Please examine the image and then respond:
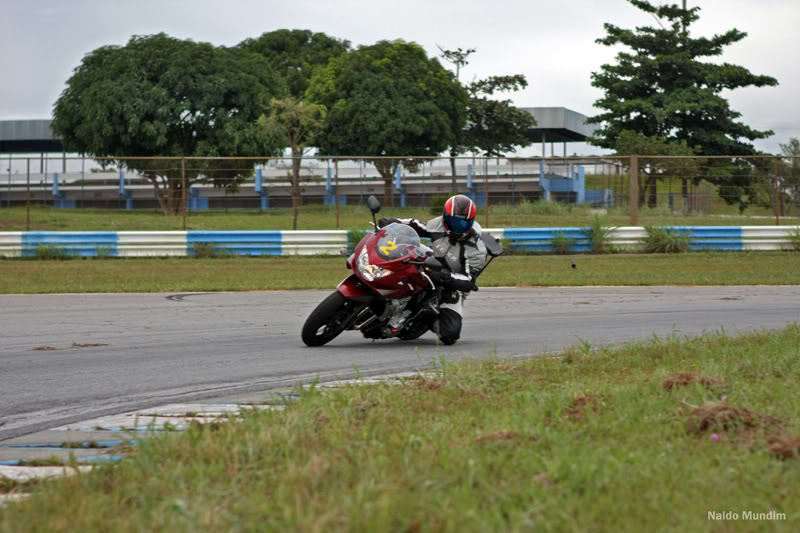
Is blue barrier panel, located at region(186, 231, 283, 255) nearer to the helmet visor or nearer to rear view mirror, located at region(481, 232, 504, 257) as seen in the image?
rear view mirror, located at region(481, 232, 504, 257)

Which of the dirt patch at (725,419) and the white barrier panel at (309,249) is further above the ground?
the white barrier panel at (309,249)

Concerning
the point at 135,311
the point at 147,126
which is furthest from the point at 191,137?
the point at 135,311

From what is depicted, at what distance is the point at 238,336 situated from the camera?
9586 millimetres

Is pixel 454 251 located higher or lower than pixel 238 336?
higher

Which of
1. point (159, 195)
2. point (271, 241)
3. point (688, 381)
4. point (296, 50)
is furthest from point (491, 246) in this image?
point (296, 50)

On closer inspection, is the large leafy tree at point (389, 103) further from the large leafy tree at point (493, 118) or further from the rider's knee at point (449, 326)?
the rider's knee at point (449, 326)

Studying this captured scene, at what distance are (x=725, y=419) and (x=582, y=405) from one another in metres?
0.80

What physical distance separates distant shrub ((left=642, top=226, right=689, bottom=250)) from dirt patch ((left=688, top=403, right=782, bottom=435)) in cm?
1866

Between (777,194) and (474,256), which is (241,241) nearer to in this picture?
(777,194)

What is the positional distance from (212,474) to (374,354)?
4.60m

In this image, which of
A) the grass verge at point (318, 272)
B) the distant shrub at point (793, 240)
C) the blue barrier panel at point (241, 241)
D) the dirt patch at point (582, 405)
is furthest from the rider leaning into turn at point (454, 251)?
the distant shrub at point (793, 240)

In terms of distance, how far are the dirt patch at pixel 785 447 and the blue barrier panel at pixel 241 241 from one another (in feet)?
62.3

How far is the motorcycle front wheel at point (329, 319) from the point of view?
859 centimetres

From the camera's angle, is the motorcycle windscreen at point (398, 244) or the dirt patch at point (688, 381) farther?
the motorcycle windscreen at point (398, 244)
